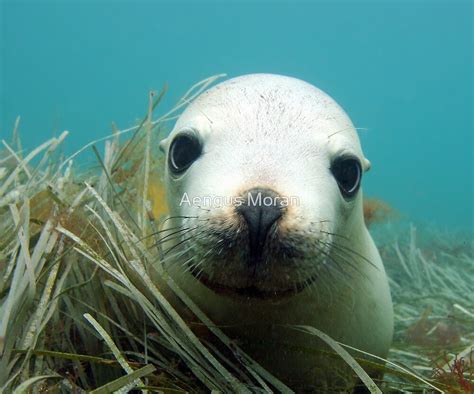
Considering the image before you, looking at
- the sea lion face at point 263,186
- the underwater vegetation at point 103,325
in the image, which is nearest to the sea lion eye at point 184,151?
the sea lion face at point 263,186

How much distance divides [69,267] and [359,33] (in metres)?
109

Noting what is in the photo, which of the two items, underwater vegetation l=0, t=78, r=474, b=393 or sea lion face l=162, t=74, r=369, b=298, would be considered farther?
underwater vegetation l=0, t=78, r=474, b=393

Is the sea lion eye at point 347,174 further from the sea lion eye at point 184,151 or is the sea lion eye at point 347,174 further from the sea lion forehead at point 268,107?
the sea lion eye at point 184,151

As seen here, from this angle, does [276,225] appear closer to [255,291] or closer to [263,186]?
[263,186]

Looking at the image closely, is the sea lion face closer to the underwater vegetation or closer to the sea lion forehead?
the sea lion forehead

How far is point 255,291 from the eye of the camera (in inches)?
57.6

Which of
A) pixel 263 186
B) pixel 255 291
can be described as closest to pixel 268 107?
pixel 263 186

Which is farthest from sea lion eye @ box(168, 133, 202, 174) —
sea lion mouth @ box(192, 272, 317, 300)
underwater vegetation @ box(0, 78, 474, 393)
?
sea lion mouth @ box(192, 272, 317, 300)

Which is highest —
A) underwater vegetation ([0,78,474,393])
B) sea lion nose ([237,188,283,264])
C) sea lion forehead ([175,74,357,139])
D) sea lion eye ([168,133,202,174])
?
sea lion forehead ([175,74,357,139])

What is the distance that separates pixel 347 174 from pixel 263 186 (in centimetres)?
54

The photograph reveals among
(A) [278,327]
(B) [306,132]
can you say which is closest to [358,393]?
(A) [278,327]

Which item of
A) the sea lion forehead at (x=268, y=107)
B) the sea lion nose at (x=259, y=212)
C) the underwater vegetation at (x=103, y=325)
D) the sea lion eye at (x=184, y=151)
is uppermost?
the sea lion forehead at (x=268, y=107)

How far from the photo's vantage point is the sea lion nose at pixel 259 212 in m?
1.30

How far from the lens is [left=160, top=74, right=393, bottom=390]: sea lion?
1.36 m
